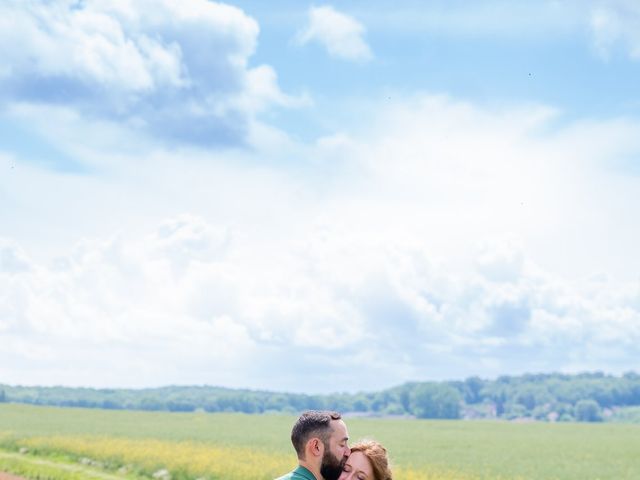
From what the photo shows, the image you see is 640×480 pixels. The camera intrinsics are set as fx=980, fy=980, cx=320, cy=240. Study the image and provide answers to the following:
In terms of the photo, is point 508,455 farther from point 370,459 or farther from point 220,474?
point 370,459

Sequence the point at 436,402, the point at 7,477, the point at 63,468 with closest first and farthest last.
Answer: the point at 7,477 < the point at 63,468 < the point at 436,402

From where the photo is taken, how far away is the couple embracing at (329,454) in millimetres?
4281

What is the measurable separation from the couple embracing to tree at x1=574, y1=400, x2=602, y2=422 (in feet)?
554

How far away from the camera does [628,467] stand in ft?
147

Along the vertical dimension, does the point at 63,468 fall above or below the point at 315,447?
above

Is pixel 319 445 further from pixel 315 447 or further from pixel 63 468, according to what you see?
pixel 63 468

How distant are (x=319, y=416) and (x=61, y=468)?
2995cm

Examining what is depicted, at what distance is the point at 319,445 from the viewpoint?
4285 mm

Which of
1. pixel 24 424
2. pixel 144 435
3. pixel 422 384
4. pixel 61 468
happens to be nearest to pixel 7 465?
pixel 61 468

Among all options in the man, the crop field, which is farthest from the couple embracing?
the crop field

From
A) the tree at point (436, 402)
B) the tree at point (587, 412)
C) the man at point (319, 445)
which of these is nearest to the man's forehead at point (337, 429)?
the man at point (319, 445)

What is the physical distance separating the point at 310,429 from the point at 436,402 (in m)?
155

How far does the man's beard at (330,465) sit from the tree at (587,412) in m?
169

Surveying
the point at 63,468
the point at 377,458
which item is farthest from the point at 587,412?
the point at 377,458
